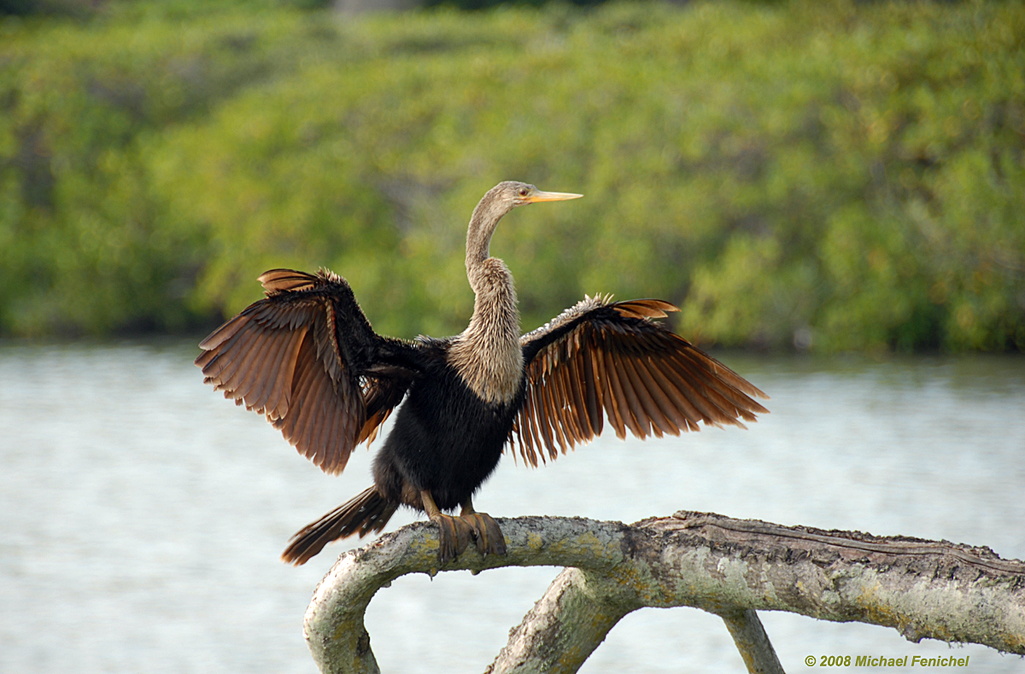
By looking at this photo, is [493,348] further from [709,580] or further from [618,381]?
[709,580]

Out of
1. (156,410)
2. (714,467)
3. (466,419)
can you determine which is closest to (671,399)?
(466,419)

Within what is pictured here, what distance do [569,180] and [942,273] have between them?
481cm

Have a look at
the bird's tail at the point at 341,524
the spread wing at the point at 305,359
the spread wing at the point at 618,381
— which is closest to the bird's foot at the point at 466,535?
the spread wing at the point at 305,359

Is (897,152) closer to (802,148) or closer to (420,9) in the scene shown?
(802,148)

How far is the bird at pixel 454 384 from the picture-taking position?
10.6 ft

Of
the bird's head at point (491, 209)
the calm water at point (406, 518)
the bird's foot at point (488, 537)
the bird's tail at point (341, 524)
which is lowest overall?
the calm water at point (406, 518)

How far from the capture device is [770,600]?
297 cm

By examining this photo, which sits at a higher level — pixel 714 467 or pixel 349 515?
pixel 349 515

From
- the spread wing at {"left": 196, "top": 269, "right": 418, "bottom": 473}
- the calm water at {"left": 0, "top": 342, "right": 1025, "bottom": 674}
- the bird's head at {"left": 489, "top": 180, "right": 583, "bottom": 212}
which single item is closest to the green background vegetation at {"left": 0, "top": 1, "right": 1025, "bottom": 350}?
the calm water at {"left": 0, "top": 342, "right": 1025, "bottom": 674}

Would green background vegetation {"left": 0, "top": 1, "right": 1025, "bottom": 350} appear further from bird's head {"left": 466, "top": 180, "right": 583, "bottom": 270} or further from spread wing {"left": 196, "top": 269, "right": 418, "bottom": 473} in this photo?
spread wing {"left": 196, "top": 269, "right": 418, "bottom": 473}

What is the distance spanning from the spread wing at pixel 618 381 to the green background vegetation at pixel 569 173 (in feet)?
29.3

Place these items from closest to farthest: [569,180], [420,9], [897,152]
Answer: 1. [897,152]
2. [569,180]
3. [420,9]

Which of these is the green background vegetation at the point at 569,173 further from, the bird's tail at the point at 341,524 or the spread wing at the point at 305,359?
the spread wing at the point at 305,359

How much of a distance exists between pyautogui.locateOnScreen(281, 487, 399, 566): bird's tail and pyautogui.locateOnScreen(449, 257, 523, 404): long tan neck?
1.63ft
